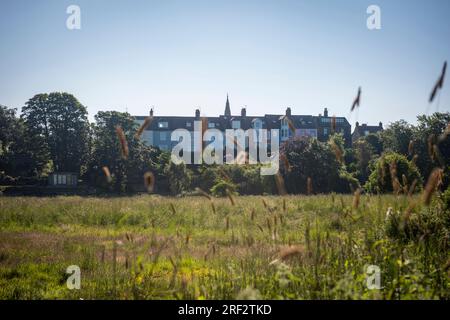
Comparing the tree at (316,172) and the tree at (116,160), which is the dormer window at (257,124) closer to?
the tree at (116,160)

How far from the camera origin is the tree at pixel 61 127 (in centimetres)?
4556

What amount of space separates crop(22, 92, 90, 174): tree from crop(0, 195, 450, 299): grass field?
29.0 metres

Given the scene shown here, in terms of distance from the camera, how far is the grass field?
405 cm

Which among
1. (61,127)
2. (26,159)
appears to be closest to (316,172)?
(61,127)

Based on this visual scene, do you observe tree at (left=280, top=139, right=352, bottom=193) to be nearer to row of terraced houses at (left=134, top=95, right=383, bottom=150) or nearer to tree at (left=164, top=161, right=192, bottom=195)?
tree at (left=164, top=161, right=192, bottom=195)

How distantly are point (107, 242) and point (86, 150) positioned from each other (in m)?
38.8

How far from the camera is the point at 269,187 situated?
34.9 metres

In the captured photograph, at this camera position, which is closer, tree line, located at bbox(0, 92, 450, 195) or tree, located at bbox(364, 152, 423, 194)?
tree, located at bbox(364, 152, 423, 194)

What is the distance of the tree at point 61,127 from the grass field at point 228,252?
2896 cm

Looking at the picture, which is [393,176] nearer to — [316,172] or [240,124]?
[316,172]

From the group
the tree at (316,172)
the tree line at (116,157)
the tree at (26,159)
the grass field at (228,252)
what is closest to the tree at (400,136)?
the tree line at (116,157)

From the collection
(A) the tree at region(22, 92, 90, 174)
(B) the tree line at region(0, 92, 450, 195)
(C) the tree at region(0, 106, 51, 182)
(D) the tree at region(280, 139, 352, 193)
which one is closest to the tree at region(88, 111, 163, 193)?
(B) the tree line at region(0, 92, 450, 195)
